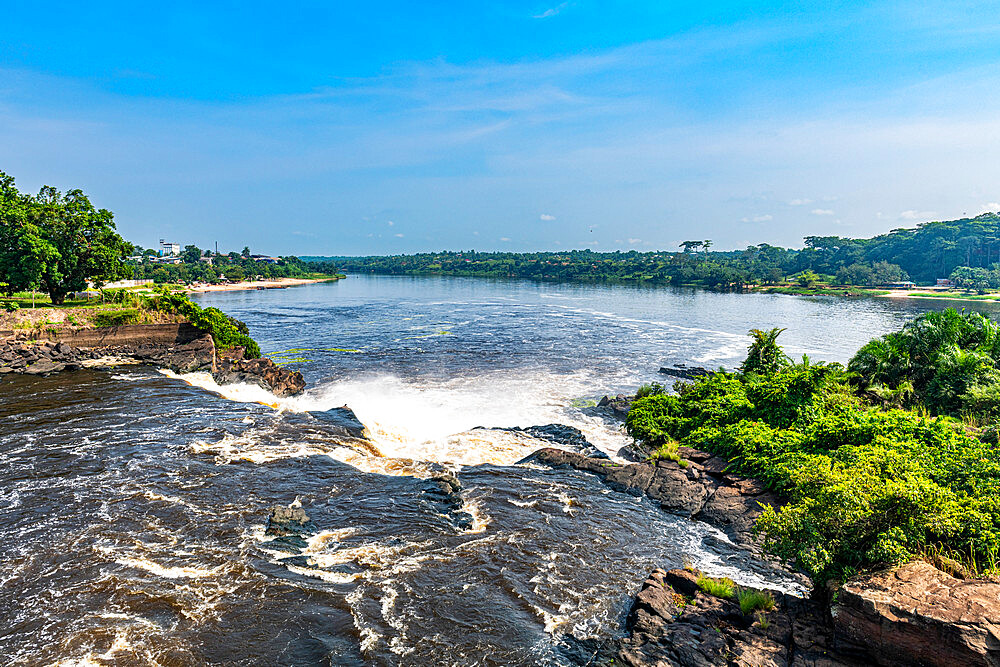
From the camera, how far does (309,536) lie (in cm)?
1358

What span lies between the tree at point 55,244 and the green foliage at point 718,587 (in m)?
43.6

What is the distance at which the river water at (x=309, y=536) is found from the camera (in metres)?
10.1

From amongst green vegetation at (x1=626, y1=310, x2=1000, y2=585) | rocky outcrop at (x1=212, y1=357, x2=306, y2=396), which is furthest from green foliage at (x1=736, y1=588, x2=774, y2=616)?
rocky outcrop at (x1=212, y1=357, x2=306, y2=396)

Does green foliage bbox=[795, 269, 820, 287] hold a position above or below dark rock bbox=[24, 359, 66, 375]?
above

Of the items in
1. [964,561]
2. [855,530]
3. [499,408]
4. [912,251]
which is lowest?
[499,408]

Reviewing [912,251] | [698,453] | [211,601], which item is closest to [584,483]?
[698,453]

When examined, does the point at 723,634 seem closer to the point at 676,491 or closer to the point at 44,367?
the point at 676,491

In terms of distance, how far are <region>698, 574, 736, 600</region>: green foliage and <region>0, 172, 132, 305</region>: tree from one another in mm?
43620

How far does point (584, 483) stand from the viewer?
1762cm

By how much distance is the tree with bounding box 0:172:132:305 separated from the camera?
35.5 m

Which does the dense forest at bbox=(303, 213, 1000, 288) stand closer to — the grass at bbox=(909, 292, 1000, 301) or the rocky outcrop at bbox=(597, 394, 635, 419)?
the grass at bbox=(909, 292, 1000, 301)

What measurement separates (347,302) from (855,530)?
90.3m

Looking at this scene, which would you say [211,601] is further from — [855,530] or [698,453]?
[698,453]

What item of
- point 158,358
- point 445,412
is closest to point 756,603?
point 445,412
